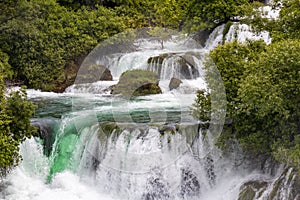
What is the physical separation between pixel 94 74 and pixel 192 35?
5397mm

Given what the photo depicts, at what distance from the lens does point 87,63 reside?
21266mm

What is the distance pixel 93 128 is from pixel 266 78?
16.8 ft

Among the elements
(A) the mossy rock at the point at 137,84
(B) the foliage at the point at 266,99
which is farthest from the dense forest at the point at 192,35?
(A) the mossy rock at the point at 137,84

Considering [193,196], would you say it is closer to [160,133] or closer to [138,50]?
[160,133]

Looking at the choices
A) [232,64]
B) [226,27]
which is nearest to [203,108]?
[232,64]

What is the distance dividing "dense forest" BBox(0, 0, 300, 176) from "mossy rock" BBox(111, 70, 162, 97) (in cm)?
313

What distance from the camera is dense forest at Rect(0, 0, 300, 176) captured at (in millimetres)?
9547

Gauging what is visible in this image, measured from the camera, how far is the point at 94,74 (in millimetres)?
19812

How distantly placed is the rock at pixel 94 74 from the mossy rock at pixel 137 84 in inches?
68.4

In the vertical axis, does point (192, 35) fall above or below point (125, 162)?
above

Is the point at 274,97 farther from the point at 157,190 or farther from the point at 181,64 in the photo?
the point at 181,64

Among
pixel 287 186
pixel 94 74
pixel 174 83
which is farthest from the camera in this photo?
pixel 94 74

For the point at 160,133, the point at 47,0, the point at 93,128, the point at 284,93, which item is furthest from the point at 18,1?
the point at 284,93

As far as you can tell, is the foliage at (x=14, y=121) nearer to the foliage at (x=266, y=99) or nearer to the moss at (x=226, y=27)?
the foliage at (x=266, y=99)
